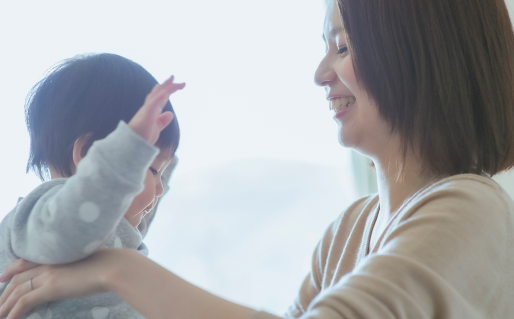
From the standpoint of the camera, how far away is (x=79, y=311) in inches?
26.0

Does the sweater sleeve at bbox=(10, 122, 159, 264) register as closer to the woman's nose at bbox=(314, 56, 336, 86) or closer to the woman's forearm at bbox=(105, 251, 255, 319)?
the woman's forearm at bbox=(105, 251, 255, 319)

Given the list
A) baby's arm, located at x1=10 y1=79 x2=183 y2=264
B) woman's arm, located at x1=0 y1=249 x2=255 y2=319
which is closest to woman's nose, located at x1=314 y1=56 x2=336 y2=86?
baby's arm, located at x1=10 y1=79 x2=183 y2=264

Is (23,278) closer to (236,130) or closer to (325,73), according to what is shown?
(325,73)

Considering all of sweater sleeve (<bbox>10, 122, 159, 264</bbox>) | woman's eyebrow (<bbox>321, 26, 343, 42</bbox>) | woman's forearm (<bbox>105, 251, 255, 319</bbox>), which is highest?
woman's eyebrow (<bbox>321, 26, 343, 42</bbox>)

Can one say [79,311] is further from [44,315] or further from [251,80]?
[251,80]

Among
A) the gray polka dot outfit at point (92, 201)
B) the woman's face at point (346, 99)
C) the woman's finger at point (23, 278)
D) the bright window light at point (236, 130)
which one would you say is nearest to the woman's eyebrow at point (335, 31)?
the woman's face at point (346, 99)

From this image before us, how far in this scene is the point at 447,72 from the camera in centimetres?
72

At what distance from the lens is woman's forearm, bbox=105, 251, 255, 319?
499mm

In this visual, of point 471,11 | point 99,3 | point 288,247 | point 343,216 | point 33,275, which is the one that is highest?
point 99,3

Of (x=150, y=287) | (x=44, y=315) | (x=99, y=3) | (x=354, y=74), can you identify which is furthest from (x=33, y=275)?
(x=99, y=3)

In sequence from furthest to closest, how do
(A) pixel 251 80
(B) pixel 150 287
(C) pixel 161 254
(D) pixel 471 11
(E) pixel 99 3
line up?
(A) pixel 251 80
(C) pixel 161 254
(E) pixel 99 3
(D) pixel 471 11
(B) pixel 150 287

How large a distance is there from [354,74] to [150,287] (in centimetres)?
56

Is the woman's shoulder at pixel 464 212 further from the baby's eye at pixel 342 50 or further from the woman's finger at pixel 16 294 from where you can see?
the woman's finger at pixel 16 294

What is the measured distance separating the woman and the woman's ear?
0.21 metres
